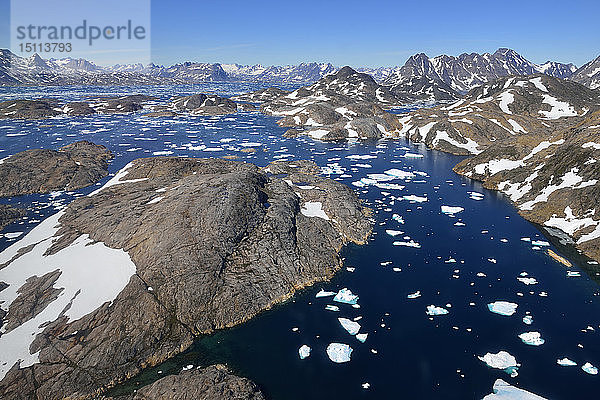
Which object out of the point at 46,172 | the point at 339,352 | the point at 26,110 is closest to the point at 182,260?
the point at 339,352

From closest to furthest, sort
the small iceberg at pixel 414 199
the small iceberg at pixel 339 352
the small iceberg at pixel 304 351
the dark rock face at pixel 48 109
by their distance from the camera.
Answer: the small iceberg at pixel 339 352
the small iceberg at pixel 304 351
the small iceberg at pixel 414 199
the dark rock face at pixel 48 109

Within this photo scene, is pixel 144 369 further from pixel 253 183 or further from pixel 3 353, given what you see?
pixel 253 183

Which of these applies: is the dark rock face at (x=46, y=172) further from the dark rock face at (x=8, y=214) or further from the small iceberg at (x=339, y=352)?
the small iceberg at (x=339, y=352)

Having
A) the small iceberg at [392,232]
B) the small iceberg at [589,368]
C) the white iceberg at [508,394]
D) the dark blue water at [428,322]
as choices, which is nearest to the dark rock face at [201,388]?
the dark blue water at [428,322]

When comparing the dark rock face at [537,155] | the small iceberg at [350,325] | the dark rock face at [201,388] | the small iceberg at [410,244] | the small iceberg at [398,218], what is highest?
the dark rock face at [537,155]

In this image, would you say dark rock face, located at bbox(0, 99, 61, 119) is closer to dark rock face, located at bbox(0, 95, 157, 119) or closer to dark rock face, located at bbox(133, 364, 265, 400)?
dark rock face, located at bbox(0, 95, 157, 119)

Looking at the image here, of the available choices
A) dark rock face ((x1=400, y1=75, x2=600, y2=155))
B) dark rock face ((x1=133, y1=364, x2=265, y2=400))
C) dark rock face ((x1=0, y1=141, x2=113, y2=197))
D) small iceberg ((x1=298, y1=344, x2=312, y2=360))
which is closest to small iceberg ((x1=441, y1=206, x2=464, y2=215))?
small iceberg ((x1=298, y1=344, x2=312, y2=360))
